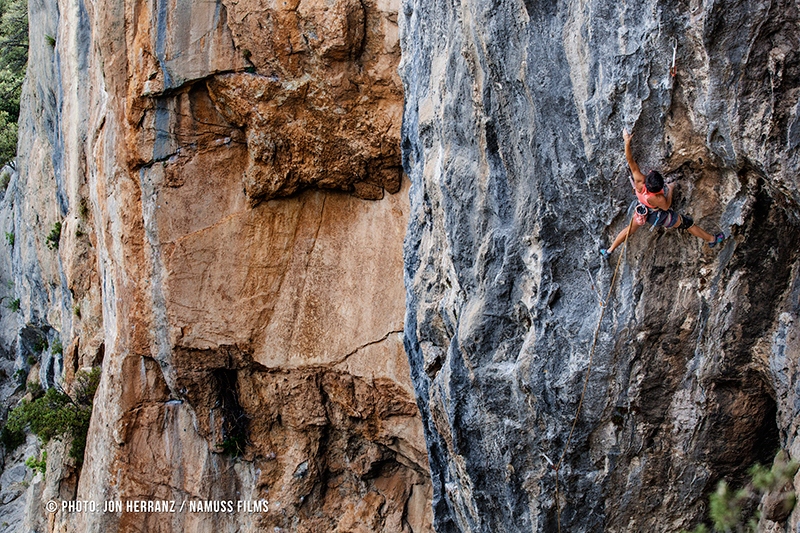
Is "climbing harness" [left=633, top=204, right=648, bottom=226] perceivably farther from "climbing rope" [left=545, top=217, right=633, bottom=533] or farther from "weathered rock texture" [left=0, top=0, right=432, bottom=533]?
"weathered rock texture" [left=0, top=0, right=432, bottom=533]

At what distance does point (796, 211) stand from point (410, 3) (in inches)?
165

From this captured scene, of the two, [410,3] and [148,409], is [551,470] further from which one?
[148,409]

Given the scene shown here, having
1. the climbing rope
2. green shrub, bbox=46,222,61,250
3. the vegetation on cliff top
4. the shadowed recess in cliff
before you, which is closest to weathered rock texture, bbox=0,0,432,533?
the shadowed recess in cliff

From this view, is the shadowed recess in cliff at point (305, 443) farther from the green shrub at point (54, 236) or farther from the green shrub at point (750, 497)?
the green shrub at point (54, 236)

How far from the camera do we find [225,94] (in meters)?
8.48

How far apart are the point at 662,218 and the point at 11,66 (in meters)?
21.2

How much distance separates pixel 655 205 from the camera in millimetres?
4590

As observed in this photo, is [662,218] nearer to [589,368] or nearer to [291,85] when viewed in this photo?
[589,368]

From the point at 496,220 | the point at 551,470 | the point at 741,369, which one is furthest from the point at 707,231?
the point at 551,470

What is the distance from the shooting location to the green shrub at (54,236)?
43.5 ft

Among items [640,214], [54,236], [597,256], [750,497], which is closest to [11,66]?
[54,236]

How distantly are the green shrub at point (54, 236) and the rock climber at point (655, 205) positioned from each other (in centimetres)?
1183

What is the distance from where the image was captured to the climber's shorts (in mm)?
4617

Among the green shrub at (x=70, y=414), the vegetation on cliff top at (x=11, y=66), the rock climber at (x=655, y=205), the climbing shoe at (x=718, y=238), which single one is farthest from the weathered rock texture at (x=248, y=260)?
the vegetation on cliff top at (x=11, y=66)
